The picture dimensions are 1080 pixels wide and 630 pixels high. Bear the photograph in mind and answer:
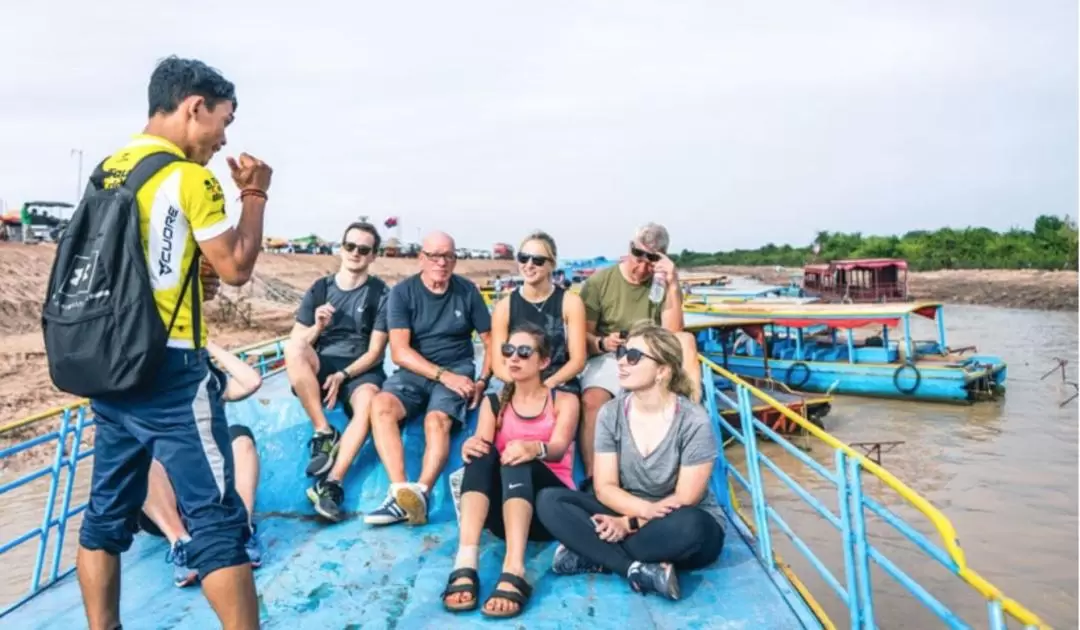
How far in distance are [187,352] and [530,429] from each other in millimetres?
2111

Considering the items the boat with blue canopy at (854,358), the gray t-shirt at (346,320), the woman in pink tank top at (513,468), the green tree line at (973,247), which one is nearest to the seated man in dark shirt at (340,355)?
the gray t-shirt at (346,320)

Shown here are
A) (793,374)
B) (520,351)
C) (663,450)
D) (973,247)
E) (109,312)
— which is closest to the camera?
(109,312)

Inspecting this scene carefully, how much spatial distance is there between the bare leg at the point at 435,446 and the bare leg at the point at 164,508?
1.34m

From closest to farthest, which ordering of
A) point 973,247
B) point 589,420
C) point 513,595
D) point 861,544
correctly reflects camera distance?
point 861,544
point 513,595
point 589,420
point 973,247

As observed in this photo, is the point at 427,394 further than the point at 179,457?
Yes

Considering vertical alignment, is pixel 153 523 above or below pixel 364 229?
below

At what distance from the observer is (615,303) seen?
546 cm

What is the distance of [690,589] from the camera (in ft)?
11.2

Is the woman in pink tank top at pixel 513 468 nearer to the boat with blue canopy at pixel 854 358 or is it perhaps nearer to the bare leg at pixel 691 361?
the bare leg at pixel 691 361

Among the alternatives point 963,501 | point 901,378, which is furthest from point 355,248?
point 901,378

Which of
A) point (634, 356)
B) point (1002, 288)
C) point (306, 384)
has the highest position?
point (634, 356)

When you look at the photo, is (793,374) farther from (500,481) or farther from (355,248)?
(500,481)

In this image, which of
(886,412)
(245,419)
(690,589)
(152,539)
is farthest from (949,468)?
(152,539)

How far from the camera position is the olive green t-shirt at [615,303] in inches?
213
